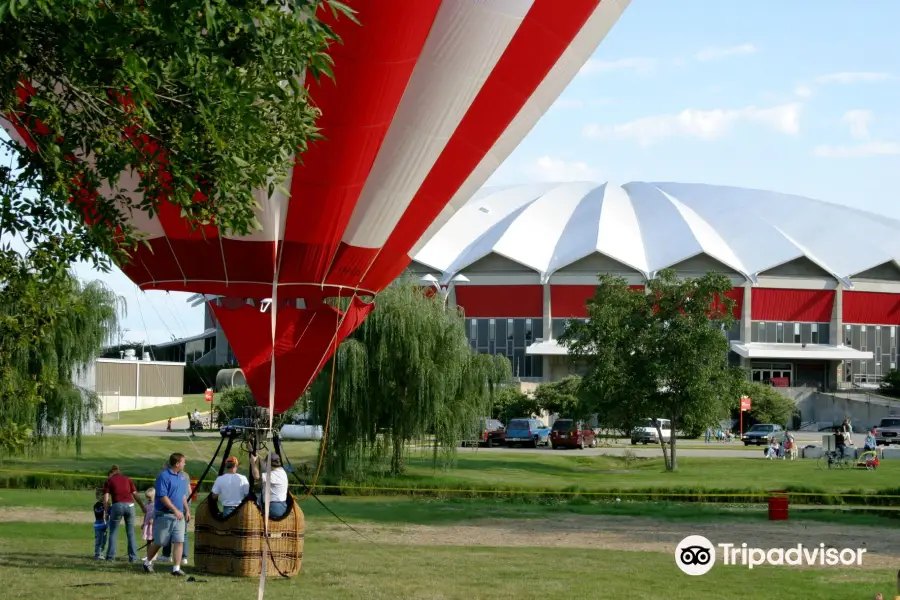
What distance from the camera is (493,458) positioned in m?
43.3

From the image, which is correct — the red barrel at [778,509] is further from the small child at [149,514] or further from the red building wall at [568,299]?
the red building wall at [568,299]

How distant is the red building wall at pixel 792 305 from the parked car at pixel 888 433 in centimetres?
2549

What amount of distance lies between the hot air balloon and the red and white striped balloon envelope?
17mm

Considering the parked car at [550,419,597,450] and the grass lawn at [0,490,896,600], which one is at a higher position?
the parked car at [550,419,597,450]

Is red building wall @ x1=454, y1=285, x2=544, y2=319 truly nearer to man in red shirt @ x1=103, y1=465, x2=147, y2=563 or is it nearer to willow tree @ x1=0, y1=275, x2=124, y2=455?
willow tree @ x1=0, y1=275, x2=124, y2=455

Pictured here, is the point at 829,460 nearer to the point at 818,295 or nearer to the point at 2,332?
the point at 2,332

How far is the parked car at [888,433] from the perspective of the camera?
5484 centimetres

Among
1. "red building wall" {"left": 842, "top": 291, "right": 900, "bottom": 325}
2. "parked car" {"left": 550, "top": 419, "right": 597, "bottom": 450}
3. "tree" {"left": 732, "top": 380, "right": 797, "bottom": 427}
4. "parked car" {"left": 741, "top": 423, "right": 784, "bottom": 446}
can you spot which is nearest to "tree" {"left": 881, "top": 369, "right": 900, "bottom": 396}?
"red building wall" {"left": 842, "top": 291, "right": 900, "bottom": 325}

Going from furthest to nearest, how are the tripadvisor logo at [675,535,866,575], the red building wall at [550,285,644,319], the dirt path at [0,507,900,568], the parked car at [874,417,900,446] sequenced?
1. the red building wall at [550,285,644,319]
2. the parked car at [874,417,900,446]
3. the dirt path at [0,507,900,568]
4. the tripadvisor logo at [675,535,866,575]

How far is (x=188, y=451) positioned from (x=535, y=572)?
2676 cm

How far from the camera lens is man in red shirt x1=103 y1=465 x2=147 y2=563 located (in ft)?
49.2

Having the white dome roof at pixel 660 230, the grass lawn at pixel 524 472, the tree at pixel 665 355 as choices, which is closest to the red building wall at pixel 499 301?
the white dome roof at pixel 660 230

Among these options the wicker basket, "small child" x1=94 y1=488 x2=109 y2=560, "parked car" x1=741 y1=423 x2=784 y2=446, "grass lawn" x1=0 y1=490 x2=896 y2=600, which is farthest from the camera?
"parked car" x1=741 y1=423 x2=784 y2=446

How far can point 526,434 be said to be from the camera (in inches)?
2096
